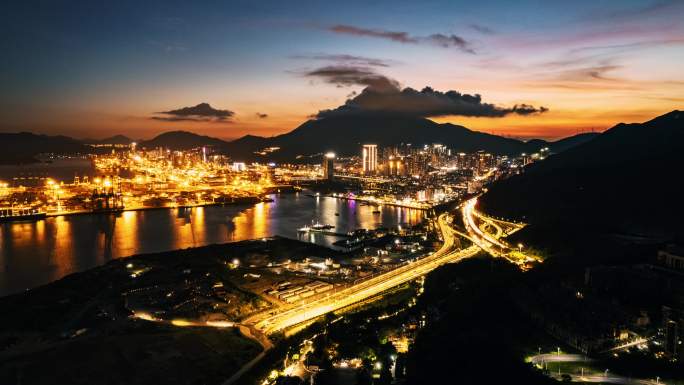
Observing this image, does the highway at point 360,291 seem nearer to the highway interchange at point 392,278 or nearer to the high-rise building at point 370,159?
the highway interchange at point 392,278

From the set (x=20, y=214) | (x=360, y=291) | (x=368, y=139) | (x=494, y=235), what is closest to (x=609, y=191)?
(x=494, y=235)

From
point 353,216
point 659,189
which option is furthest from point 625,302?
point 353,216

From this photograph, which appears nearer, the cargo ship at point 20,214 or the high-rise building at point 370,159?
the cargo ship at point 20,214

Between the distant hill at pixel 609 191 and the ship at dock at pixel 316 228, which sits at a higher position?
the distant hill at pixel 609 191

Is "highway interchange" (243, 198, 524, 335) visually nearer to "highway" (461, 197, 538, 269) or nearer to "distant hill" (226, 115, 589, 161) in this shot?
"highway" (461, 197, 538, 269)

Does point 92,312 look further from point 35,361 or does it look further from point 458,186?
point 458,186

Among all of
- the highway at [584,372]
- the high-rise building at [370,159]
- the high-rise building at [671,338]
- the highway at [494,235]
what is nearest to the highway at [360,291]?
the highway at [494,235]

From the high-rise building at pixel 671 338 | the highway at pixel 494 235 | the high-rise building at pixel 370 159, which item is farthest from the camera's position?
the high-rise building at pixel 370 159
